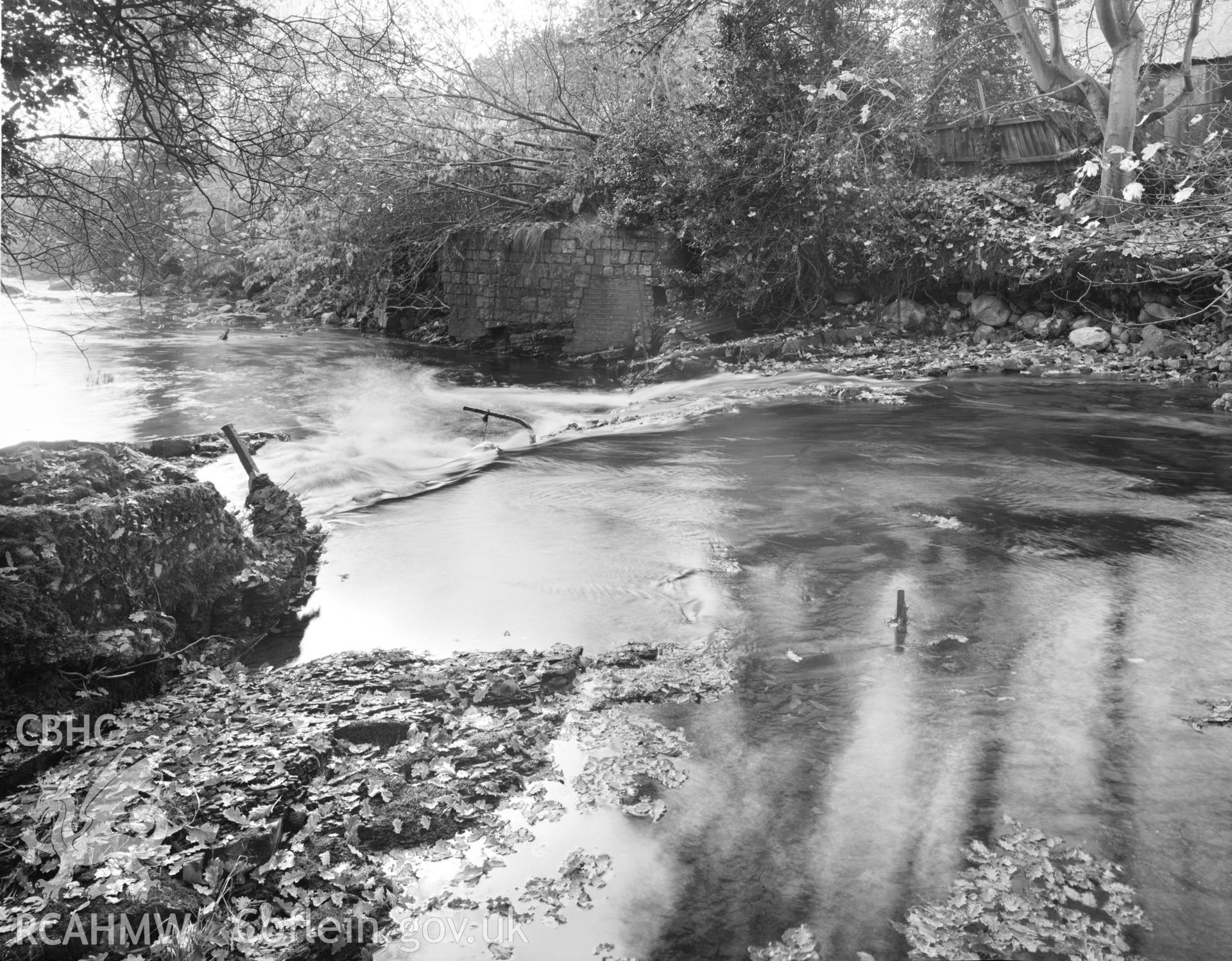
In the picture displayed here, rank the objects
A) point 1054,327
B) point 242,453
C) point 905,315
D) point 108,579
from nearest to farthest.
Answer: point 108,579, point 242,453, point 1054,327, point 905,315

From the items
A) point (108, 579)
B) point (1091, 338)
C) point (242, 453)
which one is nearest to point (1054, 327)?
point (1091, 338)

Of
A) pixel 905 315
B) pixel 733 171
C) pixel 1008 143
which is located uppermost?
pixel 1008 143

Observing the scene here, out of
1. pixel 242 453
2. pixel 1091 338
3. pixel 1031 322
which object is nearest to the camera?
pixel 242 453

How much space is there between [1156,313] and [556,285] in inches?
403

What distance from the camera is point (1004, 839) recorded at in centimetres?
341

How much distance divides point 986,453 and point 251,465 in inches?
285

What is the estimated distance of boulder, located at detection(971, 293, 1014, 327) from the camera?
1562 cm

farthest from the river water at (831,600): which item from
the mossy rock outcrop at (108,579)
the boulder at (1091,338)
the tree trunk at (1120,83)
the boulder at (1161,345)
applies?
the tree trunk at (1120,83)

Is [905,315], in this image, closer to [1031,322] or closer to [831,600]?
[1031,322]

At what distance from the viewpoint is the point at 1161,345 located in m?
13.4

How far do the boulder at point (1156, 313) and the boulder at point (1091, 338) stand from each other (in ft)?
1.84

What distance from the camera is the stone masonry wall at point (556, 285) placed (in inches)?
668

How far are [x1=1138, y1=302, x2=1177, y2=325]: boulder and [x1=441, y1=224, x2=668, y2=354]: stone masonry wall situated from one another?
7.97 m

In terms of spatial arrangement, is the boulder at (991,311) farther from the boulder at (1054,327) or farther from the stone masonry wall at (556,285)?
the stone masonry wall at (556,285)
